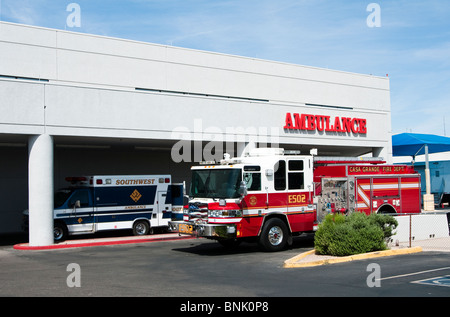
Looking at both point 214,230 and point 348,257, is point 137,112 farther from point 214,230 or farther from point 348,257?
point 348,257

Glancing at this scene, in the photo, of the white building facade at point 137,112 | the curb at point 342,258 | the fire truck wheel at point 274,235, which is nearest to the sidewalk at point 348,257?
the curb at point 342,258

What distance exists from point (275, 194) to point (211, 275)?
466 centimetres

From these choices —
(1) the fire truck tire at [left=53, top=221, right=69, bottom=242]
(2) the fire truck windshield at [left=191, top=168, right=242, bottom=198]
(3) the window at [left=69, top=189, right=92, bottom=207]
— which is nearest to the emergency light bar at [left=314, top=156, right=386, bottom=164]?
(2) the fire truck windshield at [left=191, top=168, right=242, bottom=198]

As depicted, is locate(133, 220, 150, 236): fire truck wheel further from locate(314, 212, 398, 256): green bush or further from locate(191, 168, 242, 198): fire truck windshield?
locate(314, 212, 398, 256): green bush

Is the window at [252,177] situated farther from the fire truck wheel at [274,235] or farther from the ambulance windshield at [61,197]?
the ambulance windshield at [61,197]

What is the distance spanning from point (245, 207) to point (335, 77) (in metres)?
20.9

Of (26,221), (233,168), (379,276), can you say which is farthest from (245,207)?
(26,221)

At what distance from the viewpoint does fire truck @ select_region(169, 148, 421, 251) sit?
14.7 m

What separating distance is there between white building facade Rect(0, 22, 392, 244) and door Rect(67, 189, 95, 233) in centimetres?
167

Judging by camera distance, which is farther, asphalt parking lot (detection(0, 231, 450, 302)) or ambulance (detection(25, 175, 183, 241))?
ambulance (detection(25, 175, 183, 241))

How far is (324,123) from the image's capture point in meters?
25.3

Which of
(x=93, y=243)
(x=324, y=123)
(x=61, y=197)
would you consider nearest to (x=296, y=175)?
(x=93, y=243)

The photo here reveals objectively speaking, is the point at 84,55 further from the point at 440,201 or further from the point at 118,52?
the point at 440,201

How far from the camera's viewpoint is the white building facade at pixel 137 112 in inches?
719
